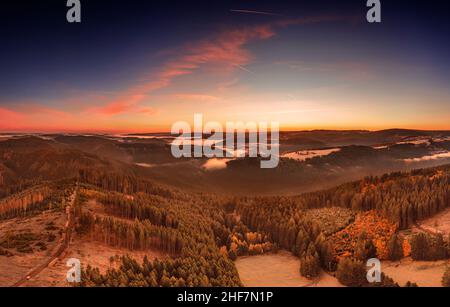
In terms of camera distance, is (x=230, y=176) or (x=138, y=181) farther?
(x=230, y=176)

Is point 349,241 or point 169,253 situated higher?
point 169,253

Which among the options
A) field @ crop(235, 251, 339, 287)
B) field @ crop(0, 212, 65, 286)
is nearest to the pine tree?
field @ crop(235, 251, 339, 287)

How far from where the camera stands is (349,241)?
6719 centimetres

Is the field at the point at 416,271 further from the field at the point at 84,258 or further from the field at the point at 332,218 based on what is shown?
the field at the point at 84,258

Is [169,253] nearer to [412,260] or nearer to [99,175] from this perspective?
[412,260]

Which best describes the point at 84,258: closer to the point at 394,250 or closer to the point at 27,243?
the point at 27,243

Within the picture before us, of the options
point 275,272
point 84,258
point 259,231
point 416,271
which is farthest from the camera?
point 259,231

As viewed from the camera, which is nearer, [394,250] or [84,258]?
[84,258]

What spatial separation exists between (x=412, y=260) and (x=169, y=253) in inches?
1641

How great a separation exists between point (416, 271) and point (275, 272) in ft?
77.5

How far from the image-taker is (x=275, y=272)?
193ft

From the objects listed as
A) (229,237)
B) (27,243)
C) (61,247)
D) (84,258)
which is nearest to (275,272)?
(229,237)
